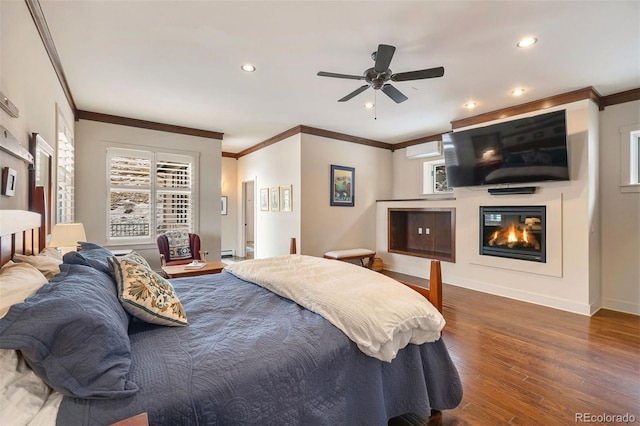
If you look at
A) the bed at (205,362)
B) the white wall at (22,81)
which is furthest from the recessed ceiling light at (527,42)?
the white wall at (22,81)

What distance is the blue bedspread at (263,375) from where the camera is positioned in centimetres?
100

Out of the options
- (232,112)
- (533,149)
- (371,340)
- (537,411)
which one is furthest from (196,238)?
(533,149)

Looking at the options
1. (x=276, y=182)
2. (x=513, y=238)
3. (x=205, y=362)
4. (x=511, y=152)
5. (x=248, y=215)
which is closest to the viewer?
(x=205, y=362)

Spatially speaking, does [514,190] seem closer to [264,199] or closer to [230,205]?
[264,199]

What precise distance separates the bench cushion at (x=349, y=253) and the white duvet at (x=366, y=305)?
3.09m

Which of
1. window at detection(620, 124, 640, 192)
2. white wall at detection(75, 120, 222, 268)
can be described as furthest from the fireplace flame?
white wall at detection(75, 120, 222, 268)

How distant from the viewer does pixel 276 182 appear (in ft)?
19.7

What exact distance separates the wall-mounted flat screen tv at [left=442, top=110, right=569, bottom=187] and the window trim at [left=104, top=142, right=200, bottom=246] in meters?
4.48

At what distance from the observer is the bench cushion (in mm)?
5305

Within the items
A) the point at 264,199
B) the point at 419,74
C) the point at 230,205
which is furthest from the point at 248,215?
the point at 419,74

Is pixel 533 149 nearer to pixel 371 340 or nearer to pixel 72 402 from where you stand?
pixel 371 340

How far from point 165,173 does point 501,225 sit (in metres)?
5.66

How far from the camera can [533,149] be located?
388 cm

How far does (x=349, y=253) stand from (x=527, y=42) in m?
3.92
